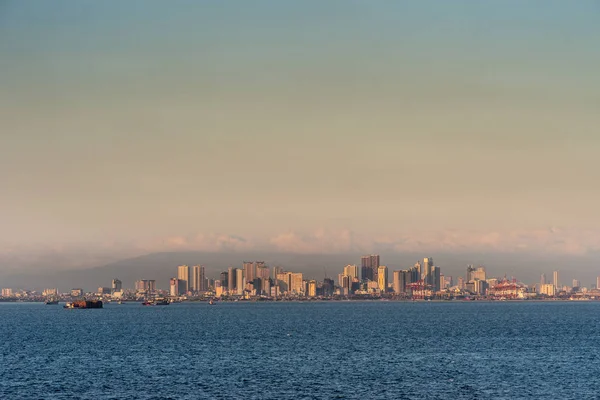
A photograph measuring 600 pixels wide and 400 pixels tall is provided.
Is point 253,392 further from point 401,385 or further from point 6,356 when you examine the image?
point 6,356

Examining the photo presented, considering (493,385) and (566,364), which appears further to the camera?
(566,364)

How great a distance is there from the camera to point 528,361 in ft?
448

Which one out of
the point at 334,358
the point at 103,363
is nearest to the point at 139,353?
the point at 103,363

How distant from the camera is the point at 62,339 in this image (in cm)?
19250

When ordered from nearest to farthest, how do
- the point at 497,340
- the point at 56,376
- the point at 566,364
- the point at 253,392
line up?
the point at 253,392, the point at 56,376, the point at 566,364, the point at 497,340

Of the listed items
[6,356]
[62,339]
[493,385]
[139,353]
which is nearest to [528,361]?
[493,385]

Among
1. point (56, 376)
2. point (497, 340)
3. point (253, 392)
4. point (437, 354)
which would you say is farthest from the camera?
point (497, 340)

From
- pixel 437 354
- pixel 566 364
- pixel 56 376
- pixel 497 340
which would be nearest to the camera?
pixel 56 376

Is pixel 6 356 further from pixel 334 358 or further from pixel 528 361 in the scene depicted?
pixel 528 361

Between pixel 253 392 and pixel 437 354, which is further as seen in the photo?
pixel 437 354

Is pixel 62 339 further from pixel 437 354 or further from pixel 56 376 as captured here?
pixel 437 354

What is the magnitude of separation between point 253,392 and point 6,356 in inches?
2692

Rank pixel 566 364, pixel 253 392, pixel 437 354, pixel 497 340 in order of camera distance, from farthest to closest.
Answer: pixel 497 340 < pixel 437 354 < pixel 566 364 < pixel 253 392

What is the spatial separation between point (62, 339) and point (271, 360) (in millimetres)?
77338
